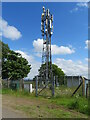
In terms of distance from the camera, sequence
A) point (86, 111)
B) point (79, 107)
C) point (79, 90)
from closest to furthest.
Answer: point (86, 111) → point (79, 107) → point (79, 90)

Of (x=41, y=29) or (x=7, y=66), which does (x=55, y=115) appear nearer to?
(x=41, y=29)

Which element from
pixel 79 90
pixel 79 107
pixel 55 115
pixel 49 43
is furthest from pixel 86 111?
pixel 49 43

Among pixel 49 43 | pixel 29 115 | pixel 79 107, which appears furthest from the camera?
pixel 49 43

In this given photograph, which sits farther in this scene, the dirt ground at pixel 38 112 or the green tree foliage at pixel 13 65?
the green tree foliage at pixel 13 65

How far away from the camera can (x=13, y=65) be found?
2600 cm

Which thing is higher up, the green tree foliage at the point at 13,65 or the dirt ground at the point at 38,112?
the green tree foliage at the point at 13,65

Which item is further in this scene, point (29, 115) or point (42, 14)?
point (42, 14)

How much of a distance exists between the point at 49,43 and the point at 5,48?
318 inches

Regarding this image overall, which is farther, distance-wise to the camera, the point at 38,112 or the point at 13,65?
the point at 13,65

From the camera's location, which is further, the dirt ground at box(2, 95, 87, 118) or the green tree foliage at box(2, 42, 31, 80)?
the green tree foliage at box(2, 42, 31, 80)

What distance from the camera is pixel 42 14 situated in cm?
2422

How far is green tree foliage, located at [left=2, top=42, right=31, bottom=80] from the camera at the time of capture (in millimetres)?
25828

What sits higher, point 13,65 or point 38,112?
point 13,65

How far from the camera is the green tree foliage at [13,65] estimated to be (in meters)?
25.8
